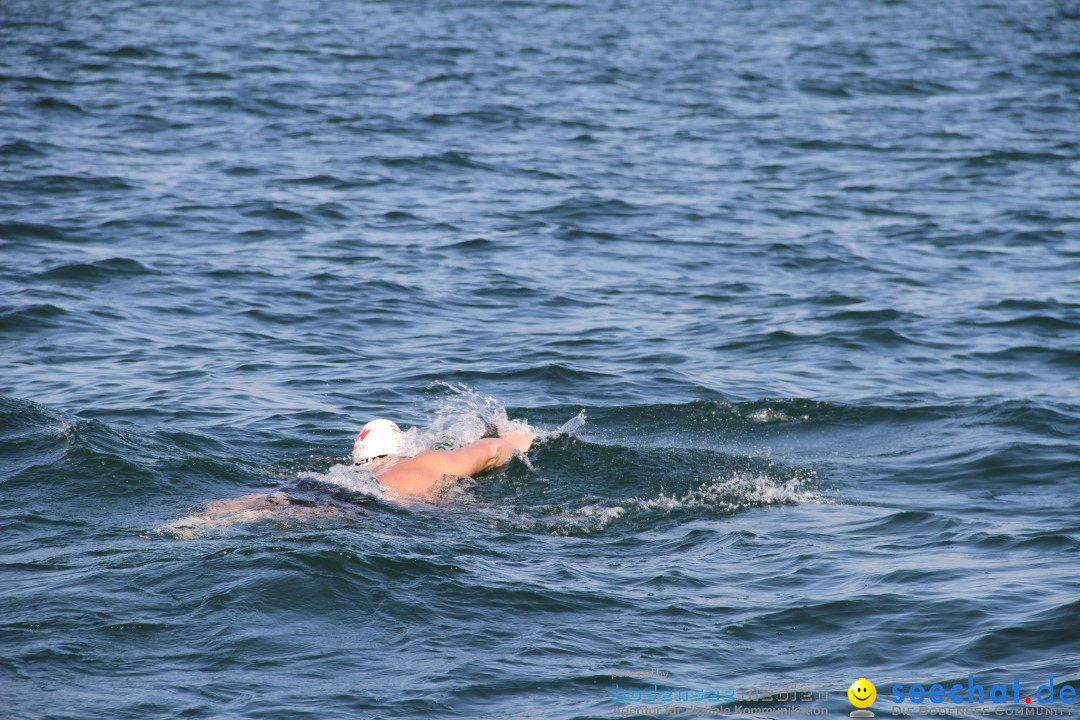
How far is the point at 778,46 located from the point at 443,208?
19354 millimetres

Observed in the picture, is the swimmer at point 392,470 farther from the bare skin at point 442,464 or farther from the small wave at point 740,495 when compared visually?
the small wave at point 740,495

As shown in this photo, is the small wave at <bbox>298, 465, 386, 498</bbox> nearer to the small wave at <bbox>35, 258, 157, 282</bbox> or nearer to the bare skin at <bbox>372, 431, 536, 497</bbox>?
the bare skin at <bbox>372, 431, 536, 497</bbox>

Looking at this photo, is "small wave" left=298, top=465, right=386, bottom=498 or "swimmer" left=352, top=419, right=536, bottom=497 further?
"swimmer" left=352, top=419, right=536, bottom=497

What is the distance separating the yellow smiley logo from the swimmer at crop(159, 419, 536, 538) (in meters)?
4.00

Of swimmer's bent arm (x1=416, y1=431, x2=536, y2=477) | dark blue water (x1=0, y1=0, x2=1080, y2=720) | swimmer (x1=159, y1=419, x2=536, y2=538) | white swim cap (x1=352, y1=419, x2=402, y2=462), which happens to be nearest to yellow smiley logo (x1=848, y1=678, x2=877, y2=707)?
dark blue water (x1=0, y1=0, x2=1080, y2=720)

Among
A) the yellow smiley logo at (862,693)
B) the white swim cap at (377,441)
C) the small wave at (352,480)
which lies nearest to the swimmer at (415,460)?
the white swim cap at (377,441)

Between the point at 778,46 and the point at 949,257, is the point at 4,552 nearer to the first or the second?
the point at 949,257

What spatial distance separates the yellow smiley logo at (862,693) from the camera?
687cm

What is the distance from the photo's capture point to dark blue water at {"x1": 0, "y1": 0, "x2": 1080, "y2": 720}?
24.6 ft

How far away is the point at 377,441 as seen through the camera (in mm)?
10266

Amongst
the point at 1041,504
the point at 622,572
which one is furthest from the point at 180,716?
the point at 1041,504

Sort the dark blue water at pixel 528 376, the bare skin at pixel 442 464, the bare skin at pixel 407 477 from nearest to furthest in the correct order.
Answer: the dark blue water at pixel 528 376 < the bare skin at pixel 407 477 < the bare skin at pixel 442 464

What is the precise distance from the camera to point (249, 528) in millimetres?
8891

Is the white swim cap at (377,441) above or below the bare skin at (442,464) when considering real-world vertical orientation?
above
